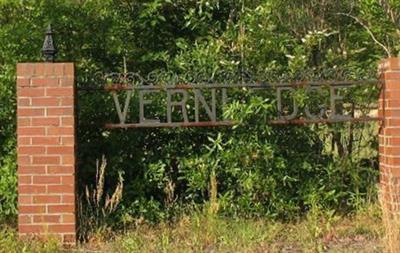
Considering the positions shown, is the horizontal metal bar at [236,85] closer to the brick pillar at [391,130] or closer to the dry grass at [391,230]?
the brick pillar at [391,130]

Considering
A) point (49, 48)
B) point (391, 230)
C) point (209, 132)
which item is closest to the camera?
point (391, 230)

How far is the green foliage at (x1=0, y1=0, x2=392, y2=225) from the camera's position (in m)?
6.54

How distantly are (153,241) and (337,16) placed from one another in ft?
12.1

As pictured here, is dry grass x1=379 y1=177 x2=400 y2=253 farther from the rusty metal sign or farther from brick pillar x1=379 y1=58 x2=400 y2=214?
the rusty metal sign

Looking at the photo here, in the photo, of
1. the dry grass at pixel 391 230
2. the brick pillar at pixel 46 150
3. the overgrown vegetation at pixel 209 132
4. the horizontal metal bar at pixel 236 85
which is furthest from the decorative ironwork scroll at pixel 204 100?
the dry grass at pixel 391 230

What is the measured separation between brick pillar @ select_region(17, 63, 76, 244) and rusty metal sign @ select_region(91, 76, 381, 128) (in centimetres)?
52

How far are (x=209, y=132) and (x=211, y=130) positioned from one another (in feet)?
0.09

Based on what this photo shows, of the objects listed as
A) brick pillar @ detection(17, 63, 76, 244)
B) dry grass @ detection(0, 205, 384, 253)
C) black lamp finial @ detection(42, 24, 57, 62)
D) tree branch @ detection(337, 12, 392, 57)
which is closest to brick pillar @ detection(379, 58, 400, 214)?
dry grass @ detection(0, 205, 384, 253)

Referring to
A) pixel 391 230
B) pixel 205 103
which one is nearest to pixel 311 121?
pixel 205 103

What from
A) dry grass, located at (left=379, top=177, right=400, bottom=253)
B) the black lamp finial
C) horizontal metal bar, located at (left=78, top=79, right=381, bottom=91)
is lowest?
dry grass, located at (left=379, top=177, right=400, bottom=253)

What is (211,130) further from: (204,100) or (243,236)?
(243,236)

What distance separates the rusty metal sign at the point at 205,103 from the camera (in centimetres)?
636

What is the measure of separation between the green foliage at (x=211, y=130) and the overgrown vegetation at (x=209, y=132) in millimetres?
11

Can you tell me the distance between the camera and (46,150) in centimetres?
594
